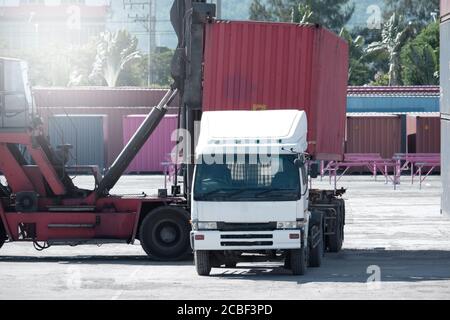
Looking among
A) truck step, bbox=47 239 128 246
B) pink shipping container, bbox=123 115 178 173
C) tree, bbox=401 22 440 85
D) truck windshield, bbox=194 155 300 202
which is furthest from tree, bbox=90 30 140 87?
truck windshield, bbox=194 155 300 202

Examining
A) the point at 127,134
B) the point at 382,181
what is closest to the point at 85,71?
the point at 127,134

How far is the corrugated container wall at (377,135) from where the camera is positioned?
6438cm

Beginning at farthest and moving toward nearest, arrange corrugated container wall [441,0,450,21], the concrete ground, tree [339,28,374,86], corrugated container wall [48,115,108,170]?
tree [339,28,374,86] → corrugated container wall [48,115,108,170] → corrugated container wall [441,0,450,21] → the concrete ground

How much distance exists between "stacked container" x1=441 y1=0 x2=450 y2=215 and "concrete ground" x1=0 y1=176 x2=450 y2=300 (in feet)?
3.99

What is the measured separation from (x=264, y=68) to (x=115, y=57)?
363 feet

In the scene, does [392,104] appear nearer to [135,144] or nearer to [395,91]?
[395,91]

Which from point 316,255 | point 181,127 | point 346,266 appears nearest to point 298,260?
point 316,255

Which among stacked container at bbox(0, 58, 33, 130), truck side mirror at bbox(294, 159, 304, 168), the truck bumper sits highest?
stacked container at bbox(0, 58, 33, 130)

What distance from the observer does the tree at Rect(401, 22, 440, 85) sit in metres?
94.9

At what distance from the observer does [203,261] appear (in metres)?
19.9

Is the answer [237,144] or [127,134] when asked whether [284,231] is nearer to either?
[237,144]

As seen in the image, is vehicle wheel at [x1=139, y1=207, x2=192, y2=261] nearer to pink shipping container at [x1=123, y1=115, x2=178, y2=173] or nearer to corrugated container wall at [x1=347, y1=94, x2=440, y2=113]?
pink shipping container at [x1=123, y1=115, x2=178, y2=173]

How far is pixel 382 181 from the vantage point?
180 feet
